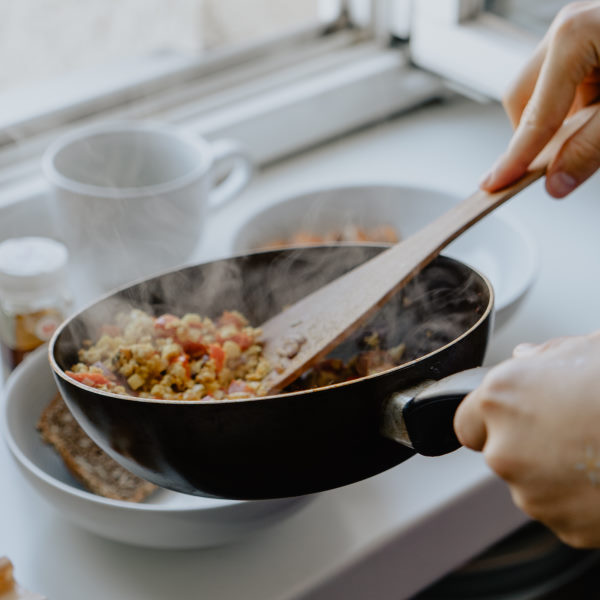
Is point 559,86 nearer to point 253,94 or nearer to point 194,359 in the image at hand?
point 194,359

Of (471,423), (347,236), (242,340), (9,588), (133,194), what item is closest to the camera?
(471,423)

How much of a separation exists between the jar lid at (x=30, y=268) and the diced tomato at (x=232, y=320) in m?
0.16

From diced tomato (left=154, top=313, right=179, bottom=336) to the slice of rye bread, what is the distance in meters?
0.12

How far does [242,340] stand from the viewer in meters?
0.63

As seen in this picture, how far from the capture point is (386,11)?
123 centimetres

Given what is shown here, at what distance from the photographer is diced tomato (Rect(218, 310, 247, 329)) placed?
65 cm

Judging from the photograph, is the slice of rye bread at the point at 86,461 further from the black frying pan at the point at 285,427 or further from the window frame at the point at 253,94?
the window frame at the point at 253,94

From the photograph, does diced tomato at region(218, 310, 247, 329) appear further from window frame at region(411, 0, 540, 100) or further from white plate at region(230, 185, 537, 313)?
window frame at region(411, 0, 540, 100)

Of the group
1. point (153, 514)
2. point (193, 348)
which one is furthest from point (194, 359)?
point (153, 514)

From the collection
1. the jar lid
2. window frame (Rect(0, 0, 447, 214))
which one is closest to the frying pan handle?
the jar lid

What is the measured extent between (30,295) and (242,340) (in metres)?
0.21

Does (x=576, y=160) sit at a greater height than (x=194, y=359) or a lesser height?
greater

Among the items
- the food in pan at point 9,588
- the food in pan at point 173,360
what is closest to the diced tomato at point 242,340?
the food in pan at point 173,360

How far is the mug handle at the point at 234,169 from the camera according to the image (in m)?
0.90
